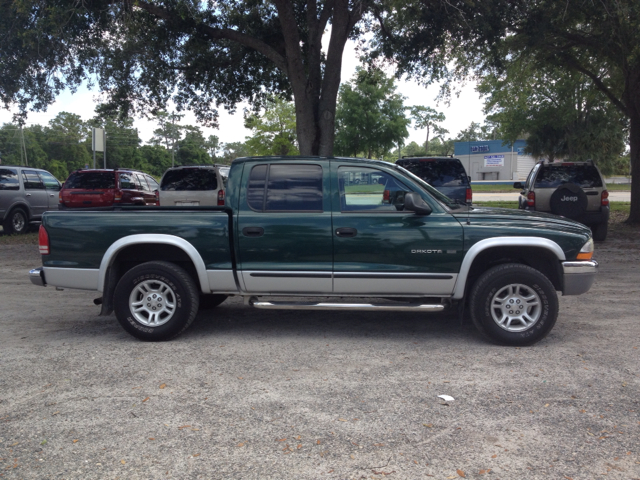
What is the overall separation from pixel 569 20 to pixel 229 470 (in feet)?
46.3

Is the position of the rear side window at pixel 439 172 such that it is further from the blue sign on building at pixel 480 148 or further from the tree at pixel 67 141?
the tree at pixel 67 141

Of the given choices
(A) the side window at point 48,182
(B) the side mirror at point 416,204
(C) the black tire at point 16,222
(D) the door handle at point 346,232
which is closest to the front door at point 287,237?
(D) the door handle at point 346,232

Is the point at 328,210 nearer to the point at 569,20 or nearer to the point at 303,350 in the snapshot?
the point at 303,350

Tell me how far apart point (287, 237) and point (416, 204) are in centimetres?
132

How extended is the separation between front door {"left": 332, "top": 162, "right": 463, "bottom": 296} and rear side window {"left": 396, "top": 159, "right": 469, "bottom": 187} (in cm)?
675

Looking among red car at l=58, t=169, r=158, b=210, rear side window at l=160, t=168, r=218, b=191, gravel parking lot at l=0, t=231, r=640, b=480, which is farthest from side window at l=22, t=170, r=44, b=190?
gravel parking lot at l=0, t=231, r=640, b=480

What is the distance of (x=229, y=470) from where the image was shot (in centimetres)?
337

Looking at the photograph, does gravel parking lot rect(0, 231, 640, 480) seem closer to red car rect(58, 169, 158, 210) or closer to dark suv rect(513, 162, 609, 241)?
dark suv rect(513, 162, 609, 241)

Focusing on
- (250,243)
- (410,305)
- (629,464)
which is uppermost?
(250,243)

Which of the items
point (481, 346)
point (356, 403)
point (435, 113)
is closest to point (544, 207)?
point (481, 346)

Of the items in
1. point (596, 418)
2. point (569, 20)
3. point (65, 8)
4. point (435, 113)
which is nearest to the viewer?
point (596, 418)

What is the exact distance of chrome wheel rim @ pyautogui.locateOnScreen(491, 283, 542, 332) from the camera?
5.69 metres

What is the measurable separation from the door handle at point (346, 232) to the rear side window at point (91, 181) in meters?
12.2

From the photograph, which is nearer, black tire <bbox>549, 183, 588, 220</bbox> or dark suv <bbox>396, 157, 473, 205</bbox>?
black tire <bbox>549, 183, 588, 220</bbox>
